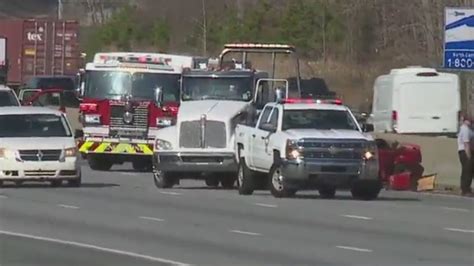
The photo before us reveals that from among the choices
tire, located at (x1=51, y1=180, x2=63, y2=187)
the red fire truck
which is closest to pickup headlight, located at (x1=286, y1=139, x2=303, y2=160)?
tire, located at (x1=51, y1=180, x2=63, y2=187)

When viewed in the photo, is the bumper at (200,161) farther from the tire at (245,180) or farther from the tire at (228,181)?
the tire at (228,181)

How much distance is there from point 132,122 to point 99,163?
83.9 inches

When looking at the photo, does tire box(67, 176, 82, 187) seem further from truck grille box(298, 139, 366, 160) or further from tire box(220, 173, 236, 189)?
truck grille box(298, 139, 366, 160)

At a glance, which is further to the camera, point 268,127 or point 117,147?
point 117,147

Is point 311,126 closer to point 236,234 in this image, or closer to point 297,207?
point 297,207

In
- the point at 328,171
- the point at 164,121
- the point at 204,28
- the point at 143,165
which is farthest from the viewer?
the point at 204,28

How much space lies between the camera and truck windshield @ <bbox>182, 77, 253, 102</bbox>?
3269cm

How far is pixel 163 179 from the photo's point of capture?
30.4 meters

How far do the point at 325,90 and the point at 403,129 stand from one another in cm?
1015

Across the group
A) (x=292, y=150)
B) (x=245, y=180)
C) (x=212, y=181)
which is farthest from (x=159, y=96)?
(x=292, y=150)

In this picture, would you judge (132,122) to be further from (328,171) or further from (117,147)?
(328,171)

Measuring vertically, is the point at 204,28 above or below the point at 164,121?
above

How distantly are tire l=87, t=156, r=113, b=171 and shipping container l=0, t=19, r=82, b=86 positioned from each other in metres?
21.3

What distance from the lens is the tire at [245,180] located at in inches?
1118
